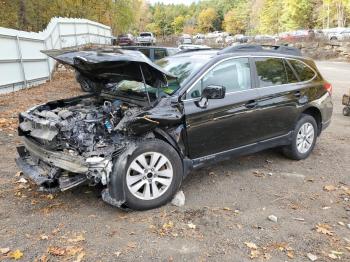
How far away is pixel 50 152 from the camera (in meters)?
4.34

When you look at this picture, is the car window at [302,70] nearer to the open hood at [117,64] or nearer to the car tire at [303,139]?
the car tire at [303,139]

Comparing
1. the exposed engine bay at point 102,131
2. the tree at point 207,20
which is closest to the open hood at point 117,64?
the exposed engine bay at point 102,131

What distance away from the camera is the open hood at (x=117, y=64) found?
434 centimetres

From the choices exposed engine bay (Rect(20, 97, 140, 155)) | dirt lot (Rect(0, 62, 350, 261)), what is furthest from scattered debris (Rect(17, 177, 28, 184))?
exposed engine bay (Rect(20, 97, 140, 155))

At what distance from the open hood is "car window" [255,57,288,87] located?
5.35 feet

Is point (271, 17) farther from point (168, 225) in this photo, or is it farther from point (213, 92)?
point (168, 225)

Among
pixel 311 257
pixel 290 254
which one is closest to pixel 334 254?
pixel 311 257

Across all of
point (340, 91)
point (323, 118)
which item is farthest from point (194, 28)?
Answer: point (323, 118)

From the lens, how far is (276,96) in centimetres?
562

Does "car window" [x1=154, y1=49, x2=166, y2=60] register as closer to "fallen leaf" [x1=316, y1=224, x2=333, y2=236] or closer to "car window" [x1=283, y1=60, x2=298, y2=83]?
"car window" [x1=283, y1=60, x2=298, y2=83]

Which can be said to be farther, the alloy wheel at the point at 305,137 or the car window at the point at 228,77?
the alloy wheel at the point at 305,137

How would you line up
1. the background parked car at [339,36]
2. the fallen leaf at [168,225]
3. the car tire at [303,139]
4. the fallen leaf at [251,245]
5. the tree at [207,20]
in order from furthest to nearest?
the tree at [207,20], the background parked car at [339,36], the car tire at [303,139], the fallen leaf at [168,225], the fallen leaf at [251,245]

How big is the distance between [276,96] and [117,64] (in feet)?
8.09

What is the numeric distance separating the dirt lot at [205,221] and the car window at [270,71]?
1336mm
